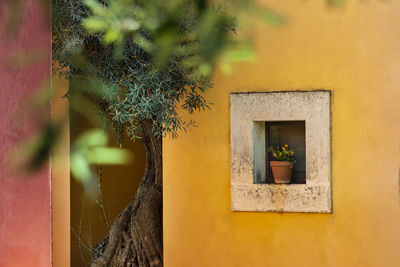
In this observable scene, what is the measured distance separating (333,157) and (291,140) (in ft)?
1.57

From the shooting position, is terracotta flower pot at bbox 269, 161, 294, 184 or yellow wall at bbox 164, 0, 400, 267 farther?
terracotta flower pot at bbox 269, 161, 294, 184

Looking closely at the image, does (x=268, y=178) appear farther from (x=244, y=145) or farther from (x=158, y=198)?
(x=158, y=198)

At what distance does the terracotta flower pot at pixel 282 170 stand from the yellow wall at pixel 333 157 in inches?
12.3

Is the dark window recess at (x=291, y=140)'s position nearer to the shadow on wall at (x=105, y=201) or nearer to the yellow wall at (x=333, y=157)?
the yellow wall at (x=333, y=157)

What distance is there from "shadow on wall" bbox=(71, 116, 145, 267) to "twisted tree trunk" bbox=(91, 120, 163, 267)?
1.61 meters

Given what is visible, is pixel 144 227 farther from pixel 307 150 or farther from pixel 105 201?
pixel 105 201

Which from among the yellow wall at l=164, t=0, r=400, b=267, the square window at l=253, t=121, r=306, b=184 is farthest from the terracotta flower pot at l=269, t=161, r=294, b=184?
the yellow wall at l=164, t=0, r=400, b=267

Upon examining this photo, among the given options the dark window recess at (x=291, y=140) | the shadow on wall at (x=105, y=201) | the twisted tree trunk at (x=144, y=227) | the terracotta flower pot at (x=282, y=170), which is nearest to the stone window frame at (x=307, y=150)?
the terracotta flower pot at (x=282, y=170)

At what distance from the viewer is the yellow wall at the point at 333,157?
542 cm

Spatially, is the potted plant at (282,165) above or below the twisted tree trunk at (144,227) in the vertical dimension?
above

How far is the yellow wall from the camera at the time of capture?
542 centimetres

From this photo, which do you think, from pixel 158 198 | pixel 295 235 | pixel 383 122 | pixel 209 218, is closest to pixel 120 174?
pixel 158 198

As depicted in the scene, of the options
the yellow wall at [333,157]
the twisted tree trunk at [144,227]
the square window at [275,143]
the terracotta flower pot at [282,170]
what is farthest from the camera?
the twisted tree trunk at [144,227]

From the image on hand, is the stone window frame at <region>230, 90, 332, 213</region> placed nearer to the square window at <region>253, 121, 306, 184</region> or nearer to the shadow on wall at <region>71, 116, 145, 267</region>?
the square window at <region>253, 121, 306, 184</region>
